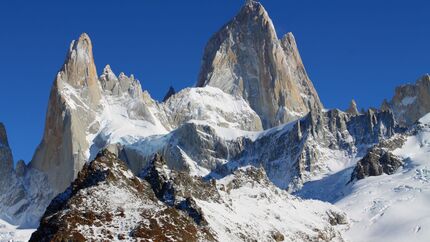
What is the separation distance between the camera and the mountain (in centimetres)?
8719

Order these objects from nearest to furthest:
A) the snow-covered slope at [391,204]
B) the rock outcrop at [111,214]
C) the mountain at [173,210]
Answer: the rock outcrop at [111,214] → the mountain at [173,210] → the snow-covered slope at [391,204]

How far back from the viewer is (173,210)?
97.2 meters

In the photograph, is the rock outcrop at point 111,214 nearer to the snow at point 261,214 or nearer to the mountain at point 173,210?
the mountain at point 173,210

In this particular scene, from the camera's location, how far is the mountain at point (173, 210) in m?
87.2

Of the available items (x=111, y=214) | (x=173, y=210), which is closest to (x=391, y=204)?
(x=173, y=210)

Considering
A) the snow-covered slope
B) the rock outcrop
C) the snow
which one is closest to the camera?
the rock outcrop

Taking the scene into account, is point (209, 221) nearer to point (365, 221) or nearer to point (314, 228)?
point (314, 228)

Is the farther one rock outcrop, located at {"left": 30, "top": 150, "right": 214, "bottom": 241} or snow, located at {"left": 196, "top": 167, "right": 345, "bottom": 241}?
snow, located at {"left": 196, "top": 167, "right": 345, "bottom": 241}

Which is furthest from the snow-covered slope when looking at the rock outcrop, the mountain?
the rock outcrop

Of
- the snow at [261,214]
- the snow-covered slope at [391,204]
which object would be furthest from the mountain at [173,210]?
the snow-covered slope at [391,204]

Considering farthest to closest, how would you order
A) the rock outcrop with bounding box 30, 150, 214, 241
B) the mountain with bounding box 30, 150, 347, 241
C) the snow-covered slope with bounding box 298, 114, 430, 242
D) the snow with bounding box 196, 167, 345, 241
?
the snow-covered slope with bounding box 298, 114, 430, 242
the snow with bounding box 196, 167, 345, 241
the mountain with bounding box 30, 150, 347, 241
the rock outcrop with bounding box 30, 150, 214, 241

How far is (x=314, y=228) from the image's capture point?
477 ft

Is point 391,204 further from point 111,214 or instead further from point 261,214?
point 111,214

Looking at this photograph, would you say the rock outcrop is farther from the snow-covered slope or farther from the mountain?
the snow-covered slope
